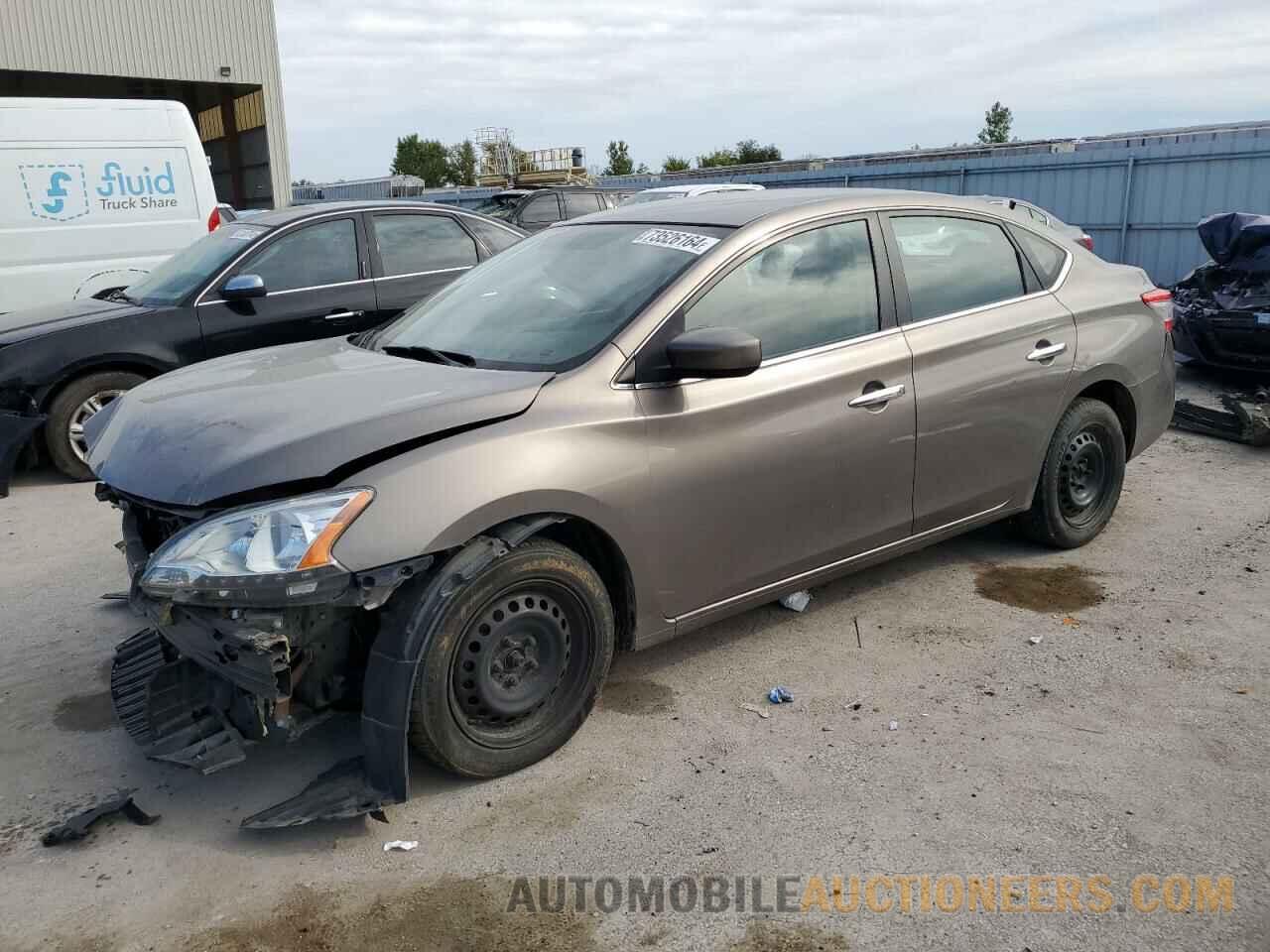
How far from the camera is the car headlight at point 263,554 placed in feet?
9.57

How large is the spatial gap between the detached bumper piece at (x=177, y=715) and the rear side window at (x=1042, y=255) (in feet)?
12.8

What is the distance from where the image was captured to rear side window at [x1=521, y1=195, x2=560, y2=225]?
15.2 metres

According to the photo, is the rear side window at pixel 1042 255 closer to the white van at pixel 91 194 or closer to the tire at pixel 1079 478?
the tire at pixel 1079 478

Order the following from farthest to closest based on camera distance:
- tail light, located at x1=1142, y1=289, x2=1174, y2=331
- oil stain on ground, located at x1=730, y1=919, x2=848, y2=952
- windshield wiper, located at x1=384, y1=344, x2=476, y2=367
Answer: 1. tail light, located at x1=1142, y1=289, x2=1174, y2=331
2. windshield wiper, located at x1=384, y1=344, x2=476, y2=367
3. oil stain on ground, located at x1=730, y1=919, x2=848, y2=952

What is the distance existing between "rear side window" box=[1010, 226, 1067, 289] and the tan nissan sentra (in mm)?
18

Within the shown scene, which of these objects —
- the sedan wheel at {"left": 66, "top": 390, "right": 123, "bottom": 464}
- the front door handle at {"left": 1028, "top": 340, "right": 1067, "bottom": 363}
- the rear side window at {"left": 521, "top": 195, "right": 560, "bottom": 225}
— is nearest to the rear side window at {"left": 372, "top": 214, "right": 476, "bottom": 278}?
the sedan wheel at {"left": 66, "top": 390, "right": 123, "bottom": 464}

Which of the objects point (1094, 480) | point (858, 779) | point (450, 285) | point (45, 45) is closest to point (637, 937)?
point (858, 779)

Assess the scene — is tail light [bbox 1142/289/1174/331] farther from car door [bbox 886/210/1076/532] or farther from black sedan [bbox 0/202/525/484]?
black sedan [bbox 0/202/525/484]

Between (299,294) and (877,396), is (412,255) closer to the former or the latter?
(299,294)

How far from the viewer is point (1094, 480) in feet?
17.5

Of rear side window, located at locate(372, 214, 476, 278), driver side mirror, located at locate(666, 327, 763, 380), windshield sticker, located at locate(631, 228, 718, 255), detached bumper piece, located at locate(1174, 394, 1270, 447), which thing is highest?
windshield sticker, located at locate(631, 228, 718, 255)

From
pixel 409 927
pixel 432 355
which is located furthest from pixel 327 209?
pixel 409 927

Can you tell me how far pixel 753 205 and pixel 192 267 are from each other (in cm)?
480

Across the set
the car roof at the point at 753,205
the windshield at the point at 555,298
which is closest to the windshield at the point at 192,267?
the windshield at the point at 555,298
